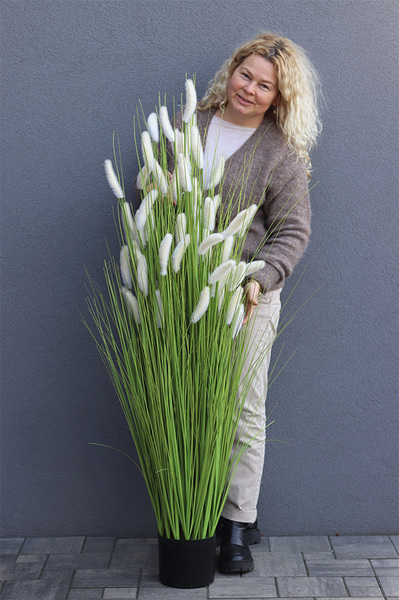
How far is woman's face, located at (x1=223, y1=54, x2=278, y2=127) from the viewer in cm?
237

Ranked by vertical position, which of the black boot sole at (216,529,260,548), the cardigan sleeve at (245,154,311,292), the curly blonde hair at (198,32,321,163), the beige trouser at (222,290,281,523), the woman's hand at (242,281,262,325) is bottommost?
the black boot sole at (216,529,260,548)

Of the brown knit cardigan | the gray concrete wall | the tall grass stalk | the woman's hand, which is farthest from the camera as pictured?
the gray concrete wall

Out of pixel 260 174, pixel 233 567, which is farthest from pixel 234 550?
pixel 260 174

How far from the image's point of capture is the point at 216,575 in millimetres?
2449

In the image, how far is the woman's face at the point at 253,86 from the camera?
7.77 ft

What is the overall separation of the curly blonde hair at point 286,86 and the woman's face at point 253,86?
1.0 inches

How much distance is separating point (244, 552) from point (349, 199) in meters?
1.38

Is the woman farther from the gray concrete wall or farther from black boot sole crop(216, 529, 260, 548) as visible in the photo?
the gray concrete wall

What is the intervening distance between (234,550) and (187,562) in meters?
0.22

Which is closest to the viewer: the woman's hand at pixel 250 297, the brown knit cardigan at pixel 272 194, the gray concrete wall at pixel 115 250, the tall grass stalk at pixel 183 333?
the tall grass stalk at pixel 183 333

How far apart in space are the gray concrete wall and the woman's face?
0.33 m

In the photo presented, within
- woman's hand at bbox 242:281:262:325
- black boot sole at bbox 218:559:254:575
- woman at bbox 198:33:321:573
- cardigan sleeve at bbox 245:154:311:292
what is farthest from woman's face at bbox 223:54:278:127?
black boot sole at bbox 218:559:254:575

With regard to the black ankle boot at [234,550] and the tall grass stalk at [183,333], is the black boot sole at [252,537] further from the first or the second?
the tall grass stalk at [183,333]

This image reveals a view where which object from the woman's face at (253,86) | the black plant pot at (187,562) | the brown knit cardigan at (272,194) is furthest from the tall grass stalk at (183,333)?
the woman's face at (253,86)
